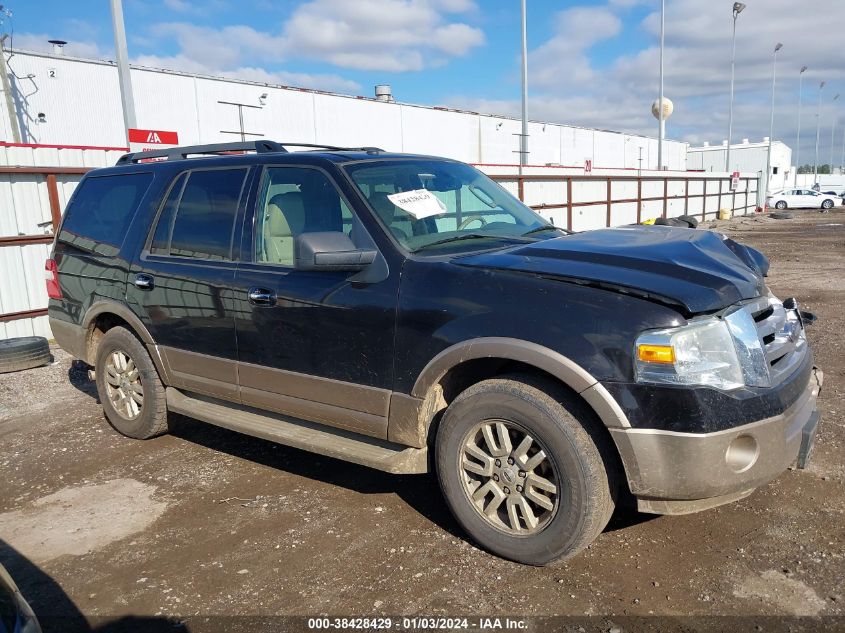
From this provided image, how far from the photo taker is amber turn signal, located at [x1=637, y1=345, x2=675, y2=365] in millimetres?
2695

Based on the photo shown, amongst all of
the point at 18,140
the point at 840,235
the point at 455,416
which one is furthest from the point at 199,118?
the point at 455,416

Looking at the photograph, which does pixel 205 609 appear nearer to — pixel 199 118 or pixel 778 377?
pixel 778 377

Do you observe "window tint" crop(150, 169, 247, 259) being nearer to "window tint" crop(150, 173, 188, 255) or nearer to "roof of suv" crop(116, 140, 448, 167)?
"window tint" crop(150, 173, 188, 255)

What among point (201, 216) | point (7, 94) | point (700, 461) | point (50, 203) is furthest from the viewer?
point (7, 94)

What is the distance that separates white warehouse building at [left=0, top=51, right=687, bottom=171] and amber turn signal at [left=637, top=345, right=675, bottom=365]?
51.2 ft

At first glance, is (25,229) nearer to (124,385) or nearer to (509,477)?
(124,385)

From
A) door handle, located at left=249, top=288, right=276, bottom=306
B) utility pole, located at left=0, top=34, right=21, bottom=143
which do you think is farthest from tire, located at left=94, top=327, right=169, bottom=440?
utility pole, located at left=0, top=34, right=21, bottom=143

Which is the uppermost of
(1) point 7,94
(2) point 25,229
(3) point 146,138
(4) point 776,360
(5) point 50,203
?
(1) point 7,94

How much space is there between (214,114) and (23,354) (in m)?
27.8

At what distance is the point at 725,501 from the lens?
290 cm

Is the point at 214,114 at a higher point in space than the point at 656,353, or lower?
higher

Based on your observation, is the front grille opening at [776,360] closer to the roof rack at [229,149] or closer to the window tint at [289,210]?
the window tint at [289,210]

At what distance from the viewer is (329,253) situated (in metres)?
3.31

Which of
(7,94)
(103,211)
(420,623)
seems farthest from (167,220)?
(7,94)
